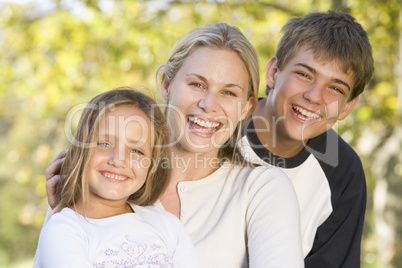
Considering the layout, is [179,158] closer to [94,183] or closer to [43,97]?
[94,183]

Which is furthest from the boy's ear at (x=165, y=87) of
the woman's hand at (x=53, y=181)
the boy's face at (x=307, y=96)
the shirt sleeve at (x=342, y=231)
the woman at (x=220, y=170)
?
the shirt sleeve at (x=342, y=231)

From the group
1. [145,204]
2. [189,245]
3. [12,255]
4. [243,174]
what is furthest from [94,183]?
[12,255]

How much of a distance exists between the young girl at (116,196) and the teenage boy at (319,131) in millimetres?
622

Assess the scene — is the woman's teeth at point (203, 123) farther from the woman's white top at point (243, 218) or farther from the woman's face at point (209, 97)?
the woman's white top at point (243, 218)

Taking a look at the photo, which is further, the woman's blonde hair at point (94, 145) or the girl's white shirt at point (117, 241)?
the woman's blonde hair at point (94, 145)

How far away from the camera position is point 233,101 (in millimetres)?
2393

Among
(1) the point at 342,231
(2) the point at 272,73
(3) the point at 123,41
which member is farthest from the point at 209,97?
(3) the point at 123,41

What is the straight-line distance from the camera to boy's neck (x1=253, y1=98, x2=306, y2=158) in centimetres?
284

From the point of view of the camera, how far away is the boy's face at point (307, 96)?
2.79 meters

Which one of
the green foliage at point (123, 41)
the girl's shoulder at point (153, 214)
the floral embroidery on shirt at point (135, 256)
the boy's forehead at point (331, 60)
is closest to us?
the floral embroidery on shirt at point (135, 256)

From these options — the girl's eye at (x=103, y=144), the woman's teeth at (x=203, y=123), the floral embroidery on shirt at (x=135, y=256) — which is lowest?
the floral embroidery on shirt at (x=135, y=256)

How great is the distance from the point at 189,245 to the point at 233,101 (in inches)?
26.6

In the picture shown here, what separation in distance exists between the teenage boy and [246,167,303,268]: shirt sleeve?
1.40ft

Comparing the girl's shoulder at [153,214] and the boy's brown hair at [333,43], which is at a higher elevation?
the boy's brown hair at [333,43]
